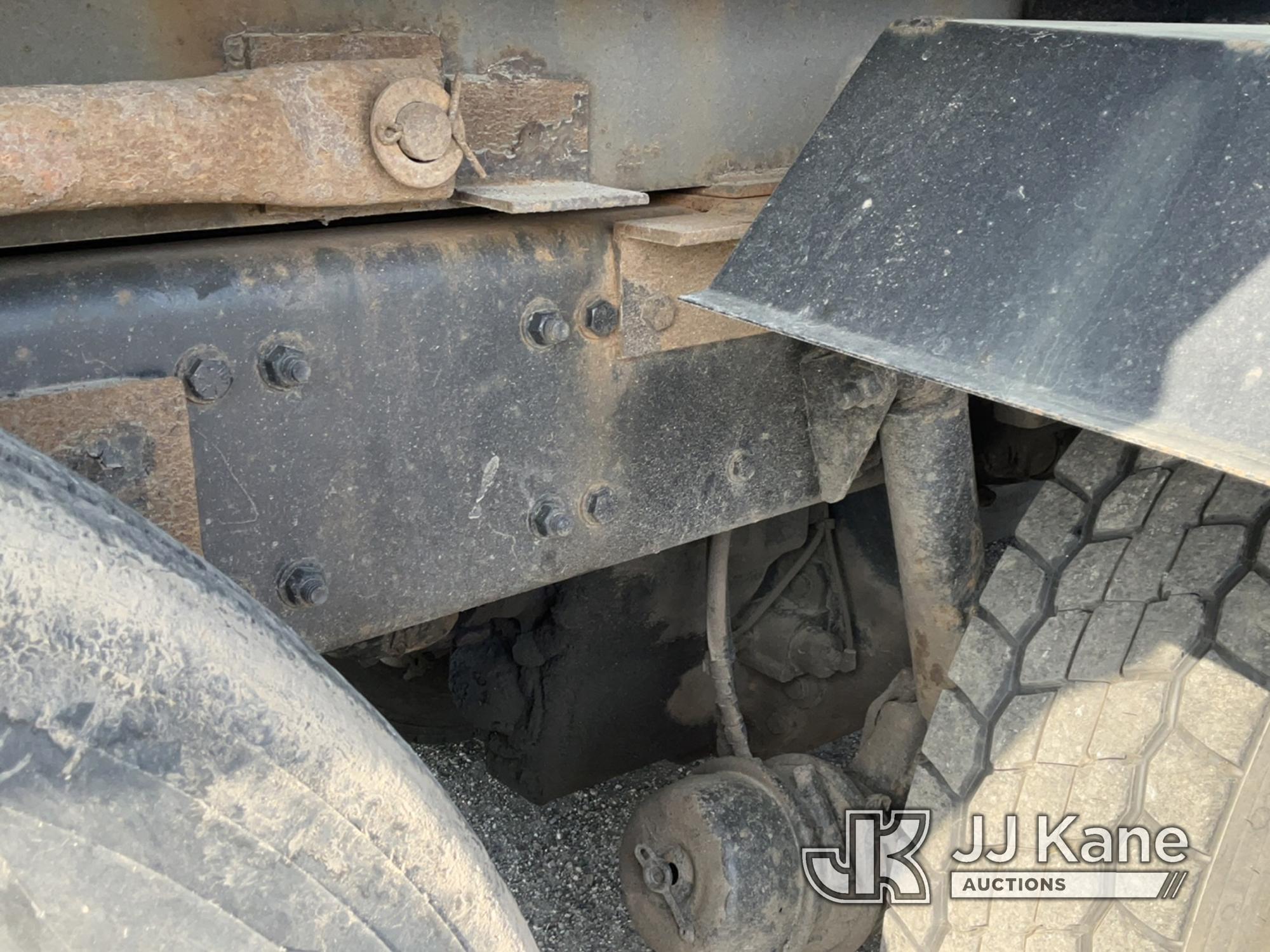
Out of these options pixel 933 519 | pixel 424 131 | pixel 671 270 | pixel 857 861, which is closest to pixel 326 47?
pixel 424 131

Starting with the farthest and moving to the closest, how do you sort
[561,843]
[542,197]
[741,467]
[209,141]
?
[561,843] < [741,467] < [542,197] < [209,141]

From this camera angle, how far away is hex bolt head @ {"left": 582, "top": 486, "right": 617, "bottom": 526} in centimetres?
113

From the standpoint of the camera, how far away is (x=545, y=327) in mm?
1034

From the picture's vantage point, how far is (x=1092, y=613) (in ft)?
3.85

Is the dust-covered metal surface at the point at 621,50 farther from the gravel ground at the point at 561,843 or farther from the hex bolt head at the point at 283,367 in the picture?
the gravel ground at the point at 561,843

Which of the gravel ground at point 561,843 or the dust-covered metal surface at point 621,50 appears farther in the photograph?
the gravel ground at point 561,843

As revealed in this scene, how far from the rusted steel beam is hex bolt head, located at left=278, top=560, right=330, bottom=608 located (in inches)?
11.2

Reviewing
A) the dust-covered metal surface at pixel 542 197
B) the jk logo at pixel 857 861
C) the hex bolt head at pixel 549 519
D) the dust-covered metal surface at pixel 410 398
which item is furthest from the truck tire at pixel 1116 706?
the dust-covered metal surface at pixel 542 197

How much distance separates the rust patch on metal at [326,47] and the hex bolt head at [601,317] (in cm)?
25

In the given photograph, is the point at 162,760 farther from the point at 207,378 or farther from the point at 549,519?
the point at 549,519

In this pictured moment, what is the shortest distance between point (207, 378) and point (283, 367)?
6 cm

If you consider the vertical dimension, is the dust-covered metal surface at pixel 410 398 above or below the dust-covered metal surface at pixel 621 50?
below

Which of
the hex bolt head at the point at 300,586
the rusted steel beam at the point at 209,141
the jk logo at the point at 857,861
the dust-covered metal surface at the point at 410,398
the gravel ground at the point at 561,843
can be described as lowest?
the gravel ground at the point at 561,843

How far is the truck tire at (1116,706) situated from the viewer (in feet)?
3.42
